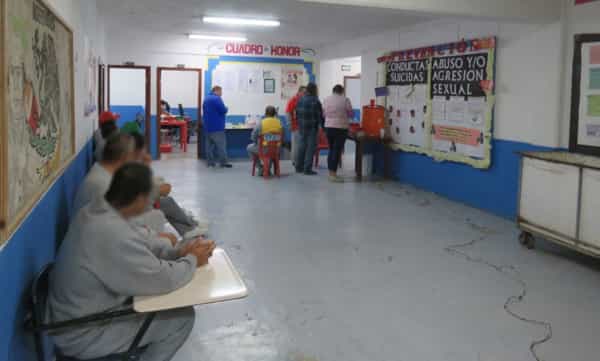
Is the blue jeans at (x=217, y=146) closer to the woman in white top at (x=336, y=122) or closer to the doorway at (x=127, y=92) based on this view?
the woman in white top at (x=336, y=122)

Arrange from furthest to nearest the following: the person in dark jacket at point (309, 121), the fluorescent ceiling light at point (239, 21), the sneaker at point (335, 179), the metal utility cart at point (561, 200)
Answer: the person in dark jacket at point (309, 121) → the sneaker at point (335, 179) → the fluorescent ceiling light at point (239, 21) → the metal utility cart at point (561, 200)

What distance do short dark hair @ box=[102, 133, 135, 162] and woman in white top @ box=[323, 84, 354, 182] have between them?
7.30 metres

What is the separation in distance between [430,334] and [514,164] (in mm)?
3398

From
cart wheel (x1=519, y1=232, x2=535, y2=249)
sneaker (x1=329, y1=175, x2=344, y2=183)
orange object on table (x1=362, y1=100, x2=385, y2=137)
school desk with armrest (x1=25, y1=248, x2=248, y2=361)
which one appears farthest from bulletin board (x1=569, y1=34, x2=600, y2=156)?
school desk with armrest (x1=25, y1=248, x2=248, y2=361)

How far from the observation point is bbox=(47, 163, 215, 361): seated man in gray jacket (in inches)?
62.9

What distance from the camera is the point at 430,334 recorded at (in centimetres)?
299

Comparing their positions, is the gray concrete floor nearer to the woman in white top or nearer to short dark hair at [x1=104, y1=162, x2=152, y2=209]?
the woman in white top

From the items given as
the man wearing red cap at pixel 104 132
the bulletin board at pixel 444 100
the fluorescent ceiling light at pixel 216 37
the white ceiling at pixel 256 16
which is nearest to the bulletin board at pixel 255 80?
the fluorescent ceiling light at pixel 216 37

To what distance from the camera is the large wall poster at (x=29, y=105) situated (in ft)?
4.86

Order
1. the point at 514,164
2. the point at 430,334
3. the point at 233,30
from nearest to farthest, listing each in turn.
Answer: the point at 430,334, the point at 514,164, the point at 233,30

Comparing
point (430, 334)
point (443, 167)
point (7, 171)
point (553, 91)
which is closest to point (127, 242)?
point (7, 171)

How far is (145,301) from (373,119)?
6934 mm

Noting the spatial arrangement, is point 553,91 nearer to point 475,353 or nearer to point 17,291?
point 475,353

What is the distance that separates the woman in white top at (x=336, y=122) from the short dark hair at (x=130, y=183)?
7.30 meters
